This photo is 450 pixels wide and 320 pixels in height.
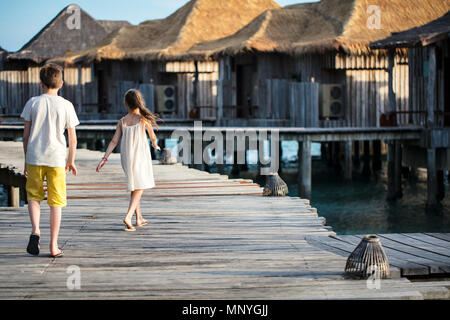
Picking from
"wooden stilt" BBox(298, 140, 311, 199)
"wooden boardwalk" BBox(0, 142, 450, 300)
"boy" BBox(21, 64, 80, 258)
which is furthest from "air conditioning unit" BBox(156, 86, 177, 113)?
"boy" BBox(21, 64, 80, 258)

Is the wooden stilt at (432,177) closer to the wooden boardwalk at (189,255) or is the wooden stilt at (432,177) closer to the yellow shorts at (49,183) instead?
the wooden boardwalk at (189,255)

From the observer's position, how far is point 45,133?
218 inches

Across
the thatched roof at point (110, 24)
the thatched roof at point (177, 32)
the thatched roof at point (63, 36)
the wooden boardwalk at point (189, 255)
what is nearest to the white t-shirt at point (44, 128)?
the wooden boardwalk at point (189, 255)

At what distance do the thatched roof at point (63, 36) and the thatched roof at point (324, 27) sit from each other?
12.5 metres

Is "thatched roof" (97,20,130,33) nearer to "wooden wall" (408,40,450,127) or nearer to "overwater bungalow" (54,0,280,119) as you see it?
"overwater bungalow" (54,0,280,119)

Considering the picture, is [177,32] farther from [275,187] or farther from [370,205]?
[275,187]

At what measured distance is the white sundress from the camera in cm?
673

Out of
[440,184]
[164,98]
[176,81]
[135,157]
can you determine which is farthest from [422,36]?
[176,81]

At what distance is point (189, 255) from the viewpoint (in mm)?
5617

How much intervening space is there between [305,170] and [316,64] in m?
7.37
